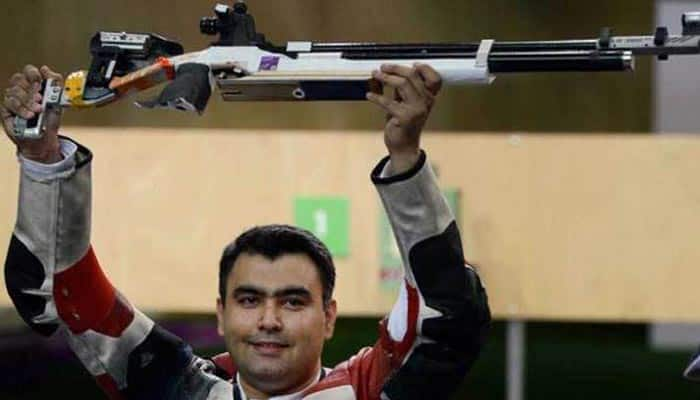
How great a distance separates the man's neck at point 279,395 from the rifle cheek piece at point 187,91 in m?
0.24

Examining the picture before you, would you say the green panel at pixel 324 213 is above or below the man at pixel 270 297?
below

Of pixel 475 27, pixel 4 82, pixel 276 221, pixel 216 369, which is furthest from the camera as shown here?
pixel 276 221

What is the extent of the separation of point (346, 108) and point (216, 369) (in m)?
1.36

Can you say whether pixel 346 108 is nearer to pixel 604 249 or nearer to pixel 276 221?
pixel 276 221

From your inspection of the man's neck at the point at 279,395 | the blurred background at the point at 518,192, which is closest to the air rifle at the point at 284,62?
the man's neck at the point at 279,395

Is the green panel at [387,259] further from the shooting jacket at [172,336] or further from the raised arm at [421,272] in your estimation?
the raised arm at [421,272]

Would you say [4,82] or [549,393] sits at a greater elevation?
[4,82]

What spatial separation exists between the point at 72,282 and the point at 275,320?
0.18m

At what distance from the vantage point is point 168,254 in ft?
9.32

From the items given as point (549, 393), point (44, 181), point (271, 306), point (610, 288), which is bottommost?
point (549, 393)

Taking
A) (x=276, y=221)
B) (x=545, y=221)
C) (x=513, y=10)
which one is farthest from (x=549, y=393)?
(x=513, y=10)

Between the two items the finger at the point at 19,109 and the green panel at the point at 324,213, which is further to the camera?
the green panel at the point at 324,213

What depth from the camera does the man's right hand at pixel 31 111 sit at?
55.1 inches

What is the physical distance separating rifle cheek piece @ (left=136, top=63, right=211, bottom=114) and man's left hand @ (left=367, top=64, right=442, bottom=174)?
0.42ft
